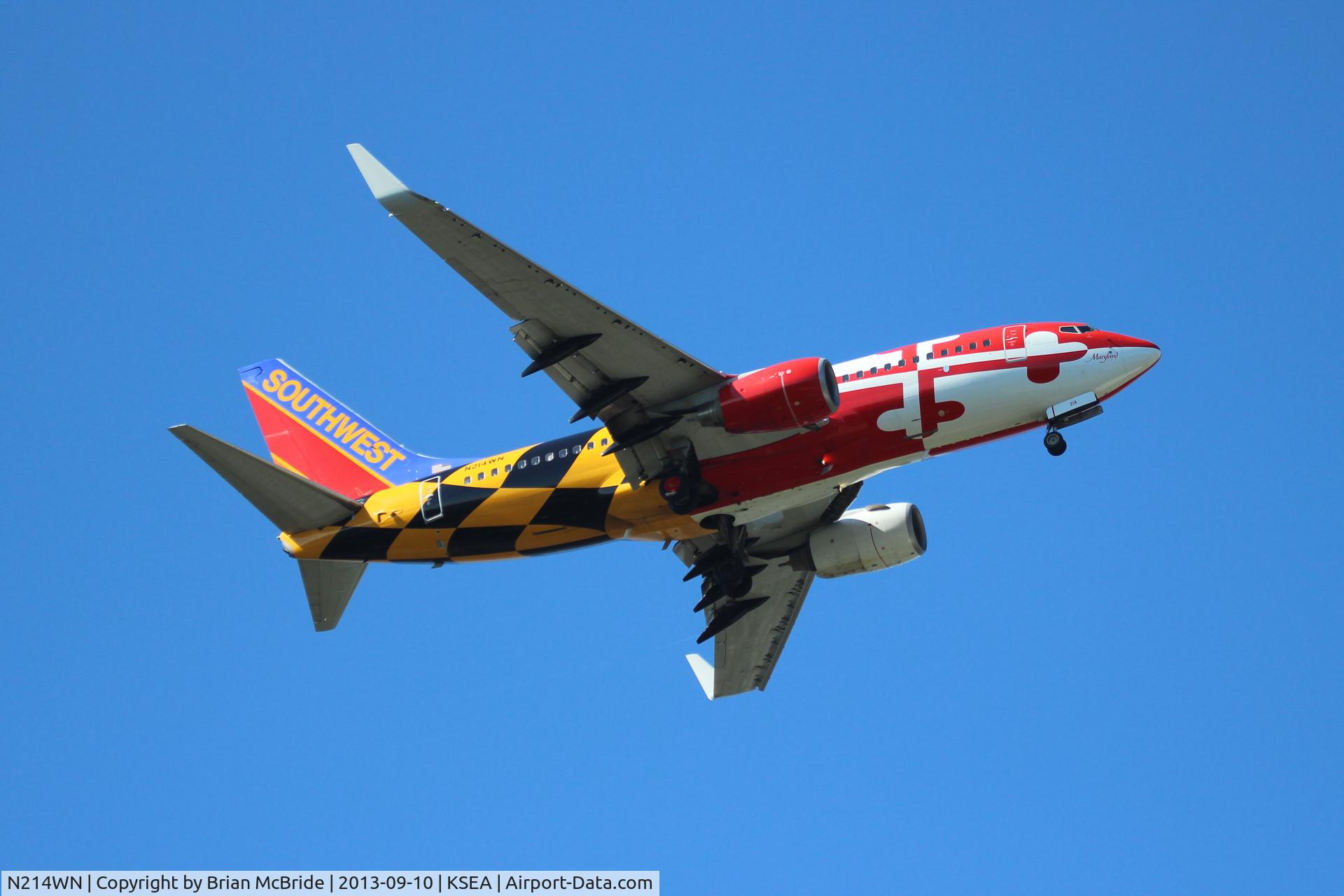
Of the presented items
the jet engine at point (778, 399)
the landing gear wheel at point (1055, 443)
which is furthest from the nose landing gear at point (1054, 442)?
the jet engine at point (778, 399)

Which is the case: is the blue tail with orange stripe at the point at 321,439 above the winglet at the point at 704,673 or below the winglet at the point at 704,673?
above

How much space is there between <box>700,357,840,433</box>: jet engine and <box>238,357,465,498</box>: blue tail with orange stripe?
963cm

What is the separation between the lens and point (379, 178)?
30625 mm

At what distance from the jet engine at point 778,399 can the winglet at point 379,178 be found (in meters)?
9.77

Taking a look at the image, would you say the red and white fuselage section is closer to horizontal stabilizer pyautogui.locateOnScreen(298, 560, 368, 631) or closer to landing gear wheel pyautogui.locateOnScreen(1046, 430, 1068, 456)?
landing gear wheel pyautogui.locateOnScreen(1046, 430, 1068, 456)

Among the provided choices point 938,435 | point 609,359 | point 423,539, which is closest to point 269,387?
point 423,539

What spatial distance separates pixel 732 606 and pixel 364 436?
12765mm

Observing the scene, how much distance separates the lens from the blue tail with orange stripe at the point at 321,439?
42344 millimetres

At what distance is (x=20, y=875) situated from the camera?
35156 millimetres

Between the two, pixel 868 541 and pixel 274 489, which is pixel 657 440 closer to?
pixel 868 541

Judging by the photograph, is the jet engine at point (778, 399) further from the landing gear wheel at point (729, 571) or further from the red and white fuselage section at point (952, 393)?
the landing gear wheel at point (729, 571)

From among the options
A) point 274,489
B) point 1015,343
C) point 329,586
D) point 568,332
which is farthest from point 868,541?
point 274,489

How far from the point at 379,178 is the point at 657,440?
10453 mm

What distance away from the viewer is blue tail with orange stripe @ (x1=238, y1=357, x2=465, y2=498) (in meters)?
42.3
